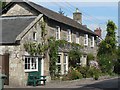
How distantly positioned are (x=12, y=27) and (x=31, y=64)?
3.53 m

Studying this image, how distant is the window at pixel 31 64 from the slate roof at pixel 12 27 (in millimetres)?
1933

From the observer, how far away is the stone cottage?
2459 centimetres

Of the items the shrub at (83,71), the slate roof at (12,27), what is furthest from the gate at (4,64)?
the shrub at (83,71)

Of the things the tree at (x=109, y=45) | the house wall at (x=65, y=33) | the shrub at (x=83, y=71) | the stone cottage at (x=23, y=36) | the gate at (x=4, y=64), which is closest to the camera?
the stone cottage at (x=23, y=36)

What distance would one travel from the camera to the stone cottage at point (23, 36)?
24.6 metres

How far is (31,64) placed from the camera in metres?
26.2

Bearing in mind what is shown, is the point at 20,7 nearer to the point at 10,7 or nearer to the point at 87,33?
the point at 10,7

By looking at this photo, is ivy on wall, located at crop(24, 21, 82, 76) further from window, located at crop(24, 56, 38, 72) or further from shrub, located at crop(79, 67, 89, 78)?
shrub, located at crop(79, 67, 89, 78)

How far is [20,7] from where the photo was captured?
29812 mm

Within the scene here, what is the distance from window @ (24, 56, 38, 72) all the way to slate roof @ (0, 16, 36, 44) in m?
1.93

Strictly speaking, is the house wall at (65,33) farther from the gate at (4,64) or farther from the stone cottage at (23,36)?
the gate at (4,64)

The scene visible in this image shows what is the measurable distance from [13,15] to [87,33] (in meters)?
12.2

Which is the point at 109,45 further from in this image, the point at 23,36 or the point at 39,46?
the point at 23,36

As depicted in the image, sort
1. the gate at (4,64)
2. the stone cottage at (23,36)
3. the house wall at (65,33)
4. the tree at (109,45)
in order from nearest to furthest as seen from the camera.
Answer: the stone cottage at (23,36) < the gate at (4,64) < the house wall at (65,33) < the tree at (109,45)
